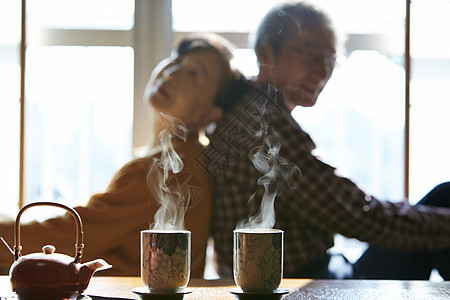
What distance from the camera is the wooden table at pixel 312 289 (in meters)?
1.19

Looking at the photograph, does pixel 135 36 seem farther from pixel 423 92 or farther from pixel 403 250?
pixel 403 250

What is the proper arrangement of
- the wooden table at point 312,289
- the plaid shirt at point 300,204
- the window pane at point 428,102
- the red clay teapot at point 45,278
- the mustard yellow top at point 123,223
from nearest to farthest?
the red clay teapot at point 45,278 → the wooden table at point 312,289 → the mustard yellow top at point 123,223 → the plaid shirt at point 300,204 → the window pane at point 428,102

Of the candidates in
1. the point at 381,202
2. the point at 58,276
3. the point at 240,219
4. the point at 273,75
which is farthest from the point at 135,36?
the point at 58,276

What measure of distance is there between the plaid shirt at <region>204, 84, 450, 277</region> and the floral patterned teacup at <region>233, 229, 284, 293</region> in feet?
2.39

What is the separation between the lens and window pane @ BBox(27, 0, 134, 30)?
111 inches

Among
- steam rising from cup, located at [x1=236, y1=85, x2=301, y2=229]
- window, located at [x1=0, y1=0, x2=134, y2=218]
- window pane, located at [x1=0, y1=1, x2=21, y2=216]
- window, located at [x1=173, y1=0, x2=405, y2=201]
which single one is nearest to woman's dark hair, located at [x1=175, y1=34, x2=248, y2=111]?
steam rising from cup, located at [x1=236, y1=85, x2=301, y2=229]

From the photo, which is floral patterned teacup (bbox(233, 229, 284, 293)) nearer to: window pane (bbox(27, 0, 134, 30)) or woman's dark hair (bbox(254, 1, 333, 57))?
woman's dark hair (bbox(254, 1, 333, 57))

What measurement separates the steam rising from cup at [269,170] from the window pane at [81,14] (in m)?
1.23

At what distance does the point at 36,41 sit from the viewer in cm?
284

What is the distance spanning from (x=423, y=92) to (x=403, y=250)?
3.61 feet

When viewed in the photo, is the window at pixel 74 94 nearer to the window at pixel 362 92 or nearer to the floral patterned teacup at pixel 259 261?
the window at pixel 362 92

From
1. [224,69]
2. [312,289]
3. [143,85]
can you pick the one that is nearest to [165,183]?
[224,69]

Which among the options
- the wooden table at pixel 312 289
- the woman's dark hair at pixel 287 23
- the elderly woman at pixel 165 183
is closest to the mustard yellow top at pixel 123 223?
the elderly woman at pixel 165 183

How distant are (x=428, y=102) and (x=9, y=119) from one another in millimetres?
2025
